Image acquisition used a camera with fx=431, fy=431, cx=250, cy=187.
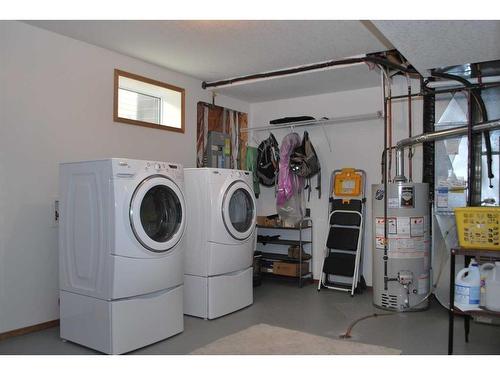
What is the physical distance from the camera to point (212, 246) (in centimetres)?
404

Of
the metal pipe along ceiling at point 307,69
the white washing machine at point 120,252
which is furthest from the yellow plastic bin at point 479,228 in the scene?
the white washing machine at point 120,252

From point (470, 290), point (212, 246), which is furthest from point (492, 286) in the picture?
point (212, 246)

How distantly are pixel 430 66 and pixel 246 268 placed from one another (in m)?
2.62

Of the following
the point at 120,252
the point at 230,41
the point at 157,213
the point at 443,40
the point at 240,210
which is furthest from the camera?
the point at 240,210

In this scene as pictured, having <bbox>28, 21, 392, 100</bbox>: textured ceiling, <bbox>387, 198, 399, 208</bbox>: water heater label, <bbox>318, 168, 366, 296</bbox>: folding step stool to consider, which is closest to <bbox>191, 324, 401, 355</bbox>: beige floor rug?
<bbox>387, 198, 399, 208</bbox>: water heater label

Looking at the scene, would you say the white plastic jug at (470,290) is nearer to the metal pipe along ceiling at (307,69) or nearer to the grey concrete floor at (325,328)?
the grey concrete floor at (325,328)

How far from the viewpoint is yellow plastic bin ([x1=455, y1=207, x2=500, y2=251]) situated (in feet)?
10.1

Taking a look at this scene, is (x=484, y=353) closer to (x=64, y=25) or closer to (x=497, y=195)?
(x=497, y=195)

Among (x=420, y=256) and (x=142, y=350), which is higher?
(x=420, y=256)

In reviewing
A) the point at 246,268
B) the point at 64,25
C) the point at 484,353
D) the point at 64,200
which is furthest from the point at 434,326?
the point at 64,25

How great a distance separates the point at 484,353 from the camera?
3113 mm

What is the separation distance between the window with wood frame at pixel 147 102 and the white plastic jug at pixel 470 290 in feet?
11.0

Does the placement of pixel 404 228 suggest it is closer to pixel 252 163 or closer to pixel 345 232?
pixel 345 232

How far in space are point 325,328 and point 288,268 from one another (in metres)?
1.73
